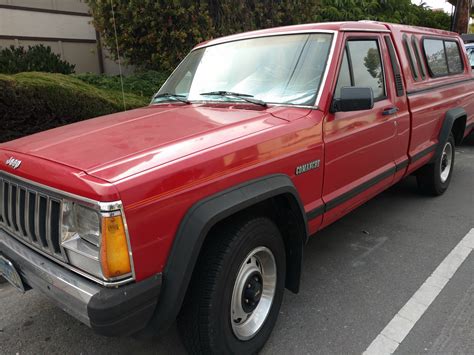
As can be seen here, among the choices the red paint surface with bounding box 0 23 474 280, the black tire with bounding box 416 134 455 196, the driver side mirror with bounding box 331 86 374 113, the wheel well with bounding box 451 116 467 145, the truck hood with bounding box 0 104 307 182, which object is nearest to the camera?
the red paint surface with bounding box 0 23 474 280

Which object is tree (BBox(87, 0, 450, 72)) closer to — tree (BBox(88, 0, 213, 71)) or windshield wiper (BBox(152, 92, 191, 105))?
tree (BBox(88, 0, 213, 71))

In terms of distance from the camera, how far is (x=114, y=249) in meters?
1.78

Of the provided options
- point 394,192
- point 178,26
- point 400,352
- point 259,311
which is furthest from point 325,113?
point 178,26

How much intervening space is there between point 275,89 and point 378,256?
1.82 meters

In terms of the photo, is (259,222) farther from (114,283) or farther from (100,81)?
(100,81)

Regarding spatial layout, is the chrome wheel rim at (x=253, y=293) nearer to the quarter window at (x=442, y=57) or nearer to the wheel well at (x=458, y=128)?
the quarter window at (x=442, y=57)

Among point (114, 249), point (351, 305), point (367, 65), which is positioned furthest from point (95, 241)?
point (367, 65)

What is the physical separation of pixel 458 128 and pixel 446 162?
0.51m

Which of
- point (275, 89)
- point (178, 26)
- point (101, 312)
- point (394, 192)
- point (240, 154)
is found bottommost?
point (394, 192)

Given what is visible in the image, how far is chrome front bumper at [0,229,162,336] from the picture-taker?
69.4 inches

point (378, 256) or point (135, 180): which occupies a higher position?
point (135, 180)

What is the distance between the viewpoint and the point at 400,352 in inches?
96.8

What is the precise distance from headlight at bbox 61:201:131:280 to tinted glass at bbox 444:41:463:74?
4.88m

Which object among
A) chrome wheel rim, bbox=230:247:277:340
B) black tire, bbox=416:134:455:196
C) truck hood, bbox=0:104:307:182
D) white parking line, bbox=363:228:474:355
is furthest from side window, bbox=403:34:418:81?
chrome wheel rim, bbox=230:247:277:340
